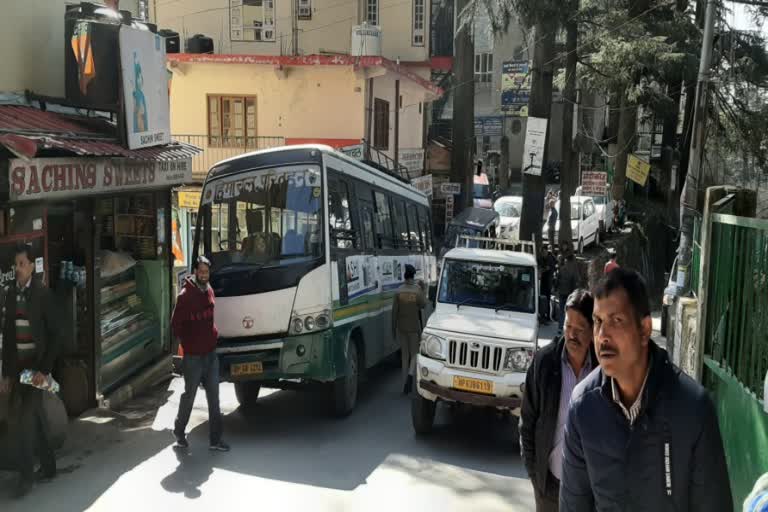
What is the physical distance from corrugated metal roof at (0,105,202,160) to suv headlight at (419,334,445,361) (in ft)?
13.4

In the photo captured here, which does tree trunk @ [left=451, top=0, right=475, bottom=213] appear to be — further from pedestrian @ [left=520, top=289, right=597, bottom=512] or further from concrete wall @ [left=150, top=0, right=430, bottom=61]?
pedestrian @ [left=520, top=289, right=597, bottom=512]

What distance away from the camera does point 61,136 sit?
7691 mm

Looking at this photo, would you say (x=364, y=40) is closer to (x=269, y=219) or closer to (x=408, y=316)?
(x=408, y=316)

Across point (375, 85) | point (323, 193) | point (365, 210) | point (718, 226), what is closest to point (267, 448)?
point (323, 193)

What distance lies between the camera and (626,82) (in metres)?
21.8

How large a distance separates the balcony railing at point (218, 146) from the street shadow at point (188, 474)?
14.8 meters

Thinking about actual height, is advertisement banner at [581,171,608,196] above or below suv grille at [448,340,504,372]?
above

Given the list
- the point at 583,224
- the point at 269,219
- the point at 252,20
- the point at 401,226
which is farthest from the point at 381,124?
the point at 269,219

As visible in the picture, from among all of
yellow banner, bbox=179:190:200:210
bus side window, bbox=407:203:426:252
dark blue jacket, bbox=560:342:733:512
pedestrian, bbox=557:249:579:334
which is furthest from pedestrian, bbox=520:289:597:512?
yellow banner, bbox=179:190:200:210

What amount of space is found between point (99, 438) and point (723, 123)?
19899mm

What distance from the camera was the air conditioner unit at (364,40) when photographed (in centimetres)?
2255

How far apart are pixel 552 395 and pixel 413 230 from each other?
1081cm

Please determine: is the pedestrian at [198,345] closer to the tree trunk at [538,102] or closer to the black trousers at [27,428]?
the black trousers at [27,428]

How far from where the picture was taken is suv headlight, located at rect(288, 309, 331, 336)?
856 cm
